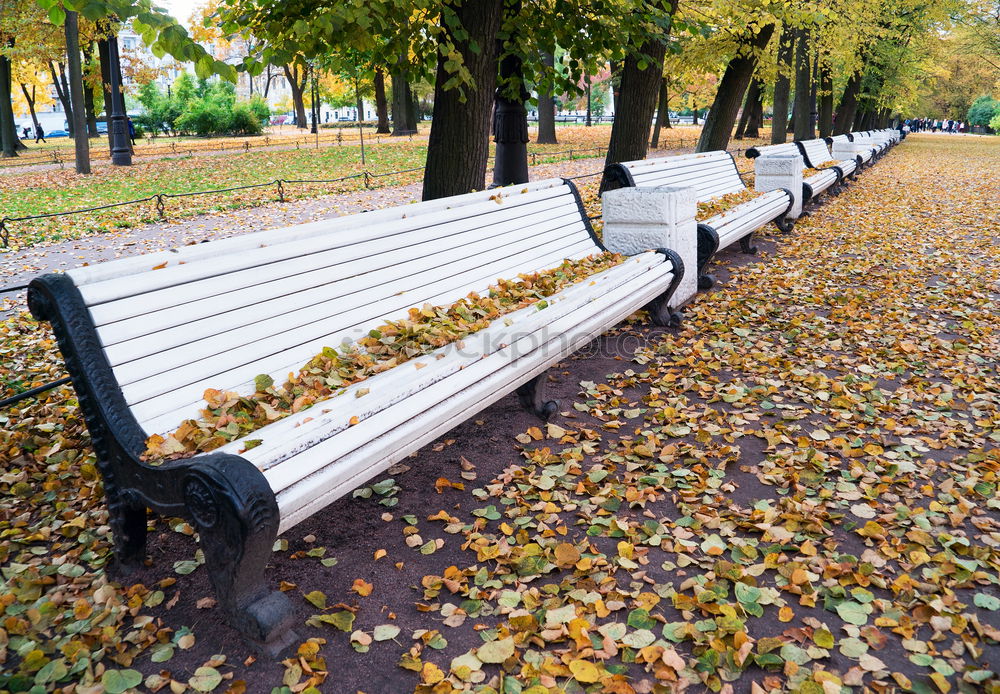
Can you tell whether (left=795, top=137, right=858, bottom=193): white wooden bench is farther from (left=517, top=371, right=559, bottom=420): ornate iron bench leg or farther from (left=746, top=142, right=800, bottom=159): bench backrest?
(left=517, top=371, right=559, bottom=420): ornate iron bench leg

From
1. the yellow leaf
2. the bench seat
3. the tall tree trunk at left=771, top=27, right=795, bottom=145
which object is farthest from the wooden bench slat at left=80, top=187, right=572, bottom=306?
the tall tree trunk at left=771, top=27, right=795, bottom=145

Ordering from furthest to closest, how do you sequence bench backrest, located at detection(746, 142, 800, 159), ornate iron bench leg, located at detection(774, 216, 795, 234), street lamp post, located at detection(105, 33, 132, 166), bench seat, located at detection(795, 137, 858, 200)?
street lamp post, located at detection(105, 33, 132, 166)
bench seat, located at detection(795, 137, 858, 200)
bench backrest, located at detection(746, 142, 800, 159)
ornate iron bench leg, located at detection(774, 216, 795, 234)

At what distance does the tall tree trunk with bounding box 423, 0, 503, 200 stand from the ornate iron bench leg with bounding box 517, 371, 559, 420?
9.05 ft

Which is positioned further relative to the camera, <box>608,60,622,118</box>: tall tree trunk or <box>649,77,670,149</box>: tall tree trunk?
<box>649,77,670,149</box>: tall tree trunk

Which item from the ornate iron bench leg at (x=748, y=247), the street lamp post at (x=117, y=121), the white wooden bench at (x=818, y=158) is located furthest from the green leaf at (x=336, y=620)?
the street lamp post at (x=117, y=121)

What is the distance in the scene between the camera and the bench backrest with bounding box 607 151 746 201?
6469mm

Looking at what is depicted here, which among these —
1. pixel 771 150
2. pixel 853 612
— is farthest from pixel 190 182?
pixel 853 612

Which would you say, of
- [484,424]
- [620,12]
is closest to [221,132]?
[620,12]

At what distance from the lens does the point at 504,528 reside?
316 cm

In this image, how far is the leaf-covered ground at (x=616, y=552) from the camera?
238cm

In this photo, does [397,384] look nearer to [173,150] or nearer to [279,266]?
[279,266]

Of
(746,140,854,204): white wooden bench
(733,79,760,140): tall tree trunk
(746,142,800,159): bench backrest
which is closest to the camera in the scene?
(746,142,800,159): bench backrest

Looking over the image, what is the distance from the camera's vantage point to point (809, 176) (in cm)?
1307

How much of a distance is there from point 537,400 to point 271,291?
164 cm
